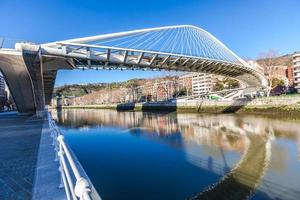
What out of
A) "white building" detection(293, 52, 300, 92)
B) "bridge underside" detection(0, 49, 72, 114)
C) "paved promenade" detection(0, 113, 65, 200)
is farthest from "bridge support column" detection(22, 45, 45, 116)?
"white building" detection(293, 52, 300, 92)

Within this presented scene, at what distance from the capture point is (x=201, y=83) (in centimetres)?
12119

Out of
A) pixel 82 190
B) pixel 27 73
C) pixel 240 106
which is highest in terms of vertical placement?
pixel 27 73

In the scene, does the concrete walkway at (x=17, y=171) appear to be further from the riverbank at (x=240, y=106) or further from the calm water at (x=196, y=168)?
the riverbank at (x=240, y=106)

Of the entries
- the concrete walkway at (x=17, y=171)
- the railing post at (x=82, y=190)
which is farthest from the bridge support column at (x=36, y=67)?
the railing post at (x=82, y=190)

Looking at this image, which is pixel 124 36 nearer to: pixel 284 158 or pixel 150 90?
pixel 284 158

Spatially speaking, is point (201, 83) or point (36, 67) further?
point (201, 83)

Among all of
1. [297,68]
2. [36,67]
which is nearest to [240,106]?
[36,67]

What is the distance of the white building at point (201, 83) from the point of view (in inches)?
4449

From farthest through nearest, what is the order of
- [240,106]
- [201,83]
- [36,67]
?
[201,83]
[240,106]
[36,67]

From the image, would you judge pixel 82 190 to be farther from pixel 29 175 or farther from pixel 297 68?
pixel 297 68

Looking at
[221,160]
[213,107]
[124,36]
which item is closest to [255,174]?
[221,160]

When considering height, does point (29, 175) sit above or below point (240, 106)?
above

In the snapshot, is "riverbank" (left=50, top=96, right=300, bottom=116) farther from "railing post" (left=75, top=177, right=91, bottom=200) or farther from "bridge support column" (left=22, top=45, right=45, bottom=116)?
"railing post" (left=75, top=177, right=91, bottom=200)

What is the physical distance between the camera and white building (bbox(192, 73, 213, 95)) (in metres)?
113
